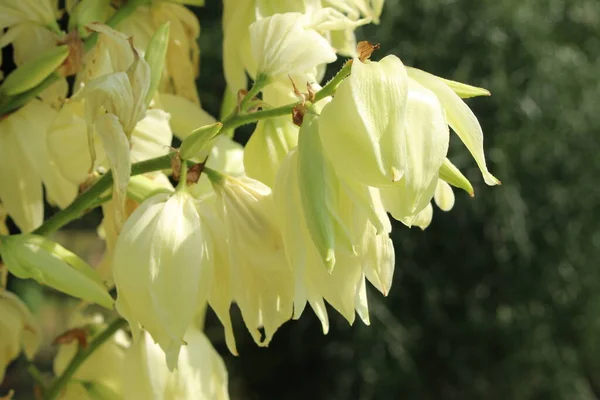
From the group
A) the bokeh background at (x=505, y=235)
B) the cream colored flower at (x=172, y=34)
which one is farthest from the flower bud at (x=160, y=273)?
the bokeh background at (x=505, y=235)

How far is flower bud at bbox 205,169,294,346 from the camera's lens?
207 millimetres

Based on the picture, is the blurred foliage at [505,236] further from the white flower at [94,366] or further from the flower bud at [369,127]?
the flower bud at [369,127]

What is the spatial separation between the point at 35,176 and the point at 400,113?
148 millimetres

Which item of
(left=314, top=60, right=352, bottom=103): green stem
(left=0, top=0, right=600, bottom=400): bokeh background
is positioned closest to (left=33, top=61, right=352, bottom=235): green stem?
(left=314, top=60, right=352, bottom=103): green stem

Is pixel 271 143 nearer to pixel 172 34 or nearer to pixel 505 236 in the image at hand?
pixel 172 34

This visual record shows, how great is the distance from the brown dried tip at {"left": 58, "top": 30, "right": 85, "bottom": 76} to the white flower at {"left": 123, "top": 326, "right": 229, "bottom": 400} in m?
0.08

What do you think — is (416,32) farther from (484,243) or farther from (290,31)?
(290,31)

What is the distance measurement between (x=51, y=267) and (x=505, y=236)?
563 mm

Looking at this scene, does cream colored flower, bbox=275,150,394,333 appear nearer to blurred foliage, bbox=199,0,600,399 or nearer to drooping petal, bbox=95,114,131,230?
drooping petal, bbox=95,114,131,230

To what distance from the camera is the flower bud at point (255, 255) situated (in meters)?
0.21

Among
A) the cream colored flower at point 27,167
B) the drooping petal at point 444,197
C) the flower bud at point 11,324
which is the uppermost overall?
the drooping petal at point 444,197

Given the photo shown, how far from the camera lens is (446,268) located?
2.42ft

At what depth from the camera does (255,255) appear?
8.1 inches

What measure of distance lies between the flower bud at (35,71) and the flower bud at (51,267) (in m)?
0.05
